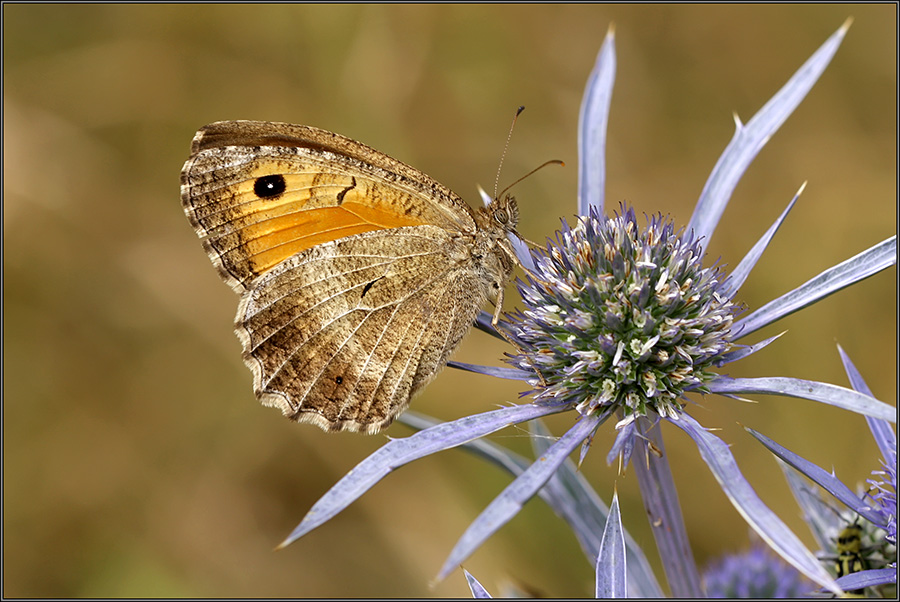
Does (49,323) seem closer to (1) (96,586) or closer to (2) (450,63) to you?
(1) (96,586)

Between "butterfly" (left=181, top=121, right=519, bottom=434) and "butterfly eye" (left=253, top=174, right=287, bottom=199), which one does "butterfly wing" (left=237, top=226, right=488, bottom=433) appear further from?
"butterfly eye" (left=253, top=174, right=287, bottom=199)

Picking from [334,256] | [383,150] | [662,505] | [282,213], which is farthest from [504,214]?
[383,150]

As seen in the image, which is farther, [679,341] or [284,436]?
[284,436]

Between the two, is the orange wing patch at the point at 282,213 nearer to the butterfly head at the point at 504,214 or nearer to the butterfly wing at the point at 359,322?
the butterfly wing at the point at 359,322

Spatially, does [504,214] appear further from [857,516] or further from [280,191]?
[857,516]

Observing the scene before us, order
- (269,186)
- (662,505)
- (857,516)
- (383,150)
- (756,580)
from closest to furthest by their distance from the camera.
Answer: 1. (662,505)
2. (857,516)
3. (269,186)
4. (756,580)
5. (383,150)

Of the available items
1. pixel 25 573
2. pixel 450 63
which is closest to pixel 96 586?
pixel 25 573

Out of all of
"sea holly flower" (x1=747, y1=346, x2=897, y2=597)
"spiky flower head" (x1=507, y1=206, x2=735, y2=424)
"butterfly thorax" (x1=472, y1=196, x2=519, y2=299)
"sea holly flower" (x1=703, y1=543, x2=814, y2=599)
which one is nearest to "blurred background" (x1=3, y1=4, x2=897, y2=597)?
"sea holly flower" (x1=703, y1=543, x2=814, y2=599)
